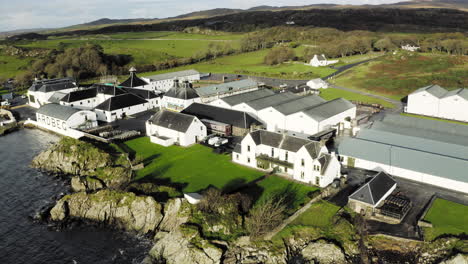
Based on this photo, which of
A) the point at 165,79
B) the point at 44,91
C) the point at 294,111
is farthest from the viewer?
the point at 165,79

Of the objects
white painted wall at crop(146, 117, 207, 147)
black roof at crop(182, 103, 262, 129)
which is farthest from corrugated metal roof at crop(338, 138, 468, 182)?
white painted wall at crop(146, 117, 207, 147)

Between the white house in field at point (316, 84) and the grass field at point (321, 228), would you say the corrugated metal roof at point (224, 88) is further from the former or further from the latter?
the grass field at point (321, 228)

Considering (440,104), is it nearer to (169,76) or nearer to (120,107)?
(120,107)

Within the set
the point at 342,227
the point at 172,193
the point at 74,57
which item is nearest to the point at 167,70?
the point at 74,57

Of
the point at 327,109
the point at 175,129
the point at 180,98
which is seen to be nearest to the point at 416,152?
the point at 327,109

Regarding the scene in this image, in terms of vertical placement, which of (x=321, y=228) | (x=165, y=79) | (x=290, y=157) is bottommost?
(x=321, y=228)

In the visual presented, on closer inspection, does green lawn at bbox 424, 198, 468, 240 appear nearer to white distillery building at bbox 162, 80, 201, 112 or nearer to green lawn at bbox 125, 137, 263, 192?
green lawn at bbox 125, 137, 263, 192
